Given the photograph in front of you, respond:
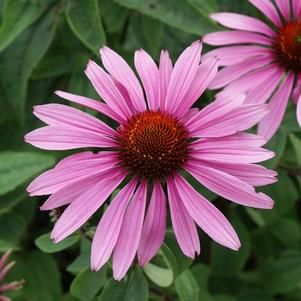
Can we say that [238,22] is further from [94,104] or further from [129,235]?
[129,235]

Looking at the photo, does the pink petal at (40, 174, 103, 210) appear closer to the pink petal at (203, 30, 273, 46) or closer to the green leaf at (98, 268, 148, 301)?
the green leaf at (98, 268, 148, 301)

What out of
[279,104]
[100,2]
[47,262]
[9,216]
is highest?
[100,2]

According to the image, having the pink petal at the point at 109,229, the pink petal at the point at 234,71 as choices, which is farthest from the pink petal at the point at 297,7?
the pink petal at the point at 109,229

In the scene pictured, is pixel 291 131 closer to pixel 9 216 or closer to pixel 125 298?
pixel 125 298

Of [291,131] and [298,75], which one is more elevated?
[298,75]

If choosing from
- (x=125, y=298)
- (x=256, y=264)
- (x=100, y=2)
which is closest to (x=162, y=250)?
(x=125, y=298)

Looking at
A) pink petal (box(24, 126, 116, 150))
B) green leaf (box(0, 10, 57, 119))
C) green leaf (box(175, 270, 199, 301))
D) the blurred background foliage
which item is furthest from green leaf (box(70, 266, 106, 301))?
green leaf (box(0, 10, 57, 119))

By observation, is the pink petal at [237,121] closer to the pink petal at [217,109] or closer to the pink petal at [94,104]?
the pink petal at [217,109]
